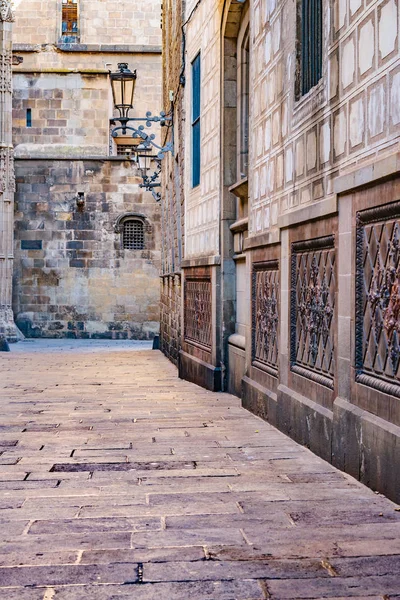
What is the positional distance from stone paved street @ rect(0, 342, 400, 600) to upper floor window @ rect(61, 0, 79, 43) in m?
29.0

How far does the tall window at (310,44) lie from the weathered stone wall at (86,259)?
1851 centimetres

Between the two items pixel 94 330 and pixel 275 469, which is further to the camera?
pixel 94 330

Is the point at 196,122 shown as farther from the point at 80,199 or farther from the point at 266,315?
the point at 80,199

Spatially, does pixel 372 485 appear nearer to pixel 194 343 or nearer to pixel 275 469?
pixel 275 469

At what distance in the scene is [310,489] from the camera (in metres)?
4.97

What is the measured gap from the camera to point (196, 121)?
13078mm

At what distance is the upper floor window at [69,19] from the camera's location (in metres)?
34.7

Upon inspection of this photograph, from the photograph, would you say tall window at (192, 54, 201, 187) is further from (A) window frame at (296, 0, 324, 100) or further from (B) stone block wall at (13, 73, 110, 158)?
(B) stone block wall at (13, 73, 110, 158)

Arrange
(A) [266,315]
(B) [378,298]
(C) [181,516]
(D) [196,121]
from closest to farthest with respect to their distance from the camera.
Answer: (C) [181,516] < (B) [378,298] < (A) [266,315] < (D) [196,121]

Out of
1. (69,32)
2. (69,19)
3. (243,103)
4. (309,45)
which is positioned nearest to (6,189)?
(69,32)

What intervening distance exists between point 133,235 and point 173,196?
8.93m

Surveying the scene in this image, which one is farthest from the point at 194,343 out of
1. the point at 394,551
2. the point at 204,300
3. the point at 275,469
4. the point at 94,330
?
the point at 94,330

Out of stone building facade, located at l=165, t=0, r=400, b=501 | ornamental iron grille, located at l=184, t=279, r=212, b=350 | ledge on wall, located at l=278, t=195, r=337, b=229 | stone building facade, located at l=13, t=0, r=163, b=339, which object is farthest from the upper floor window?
ledge on wall, located at l=278, t=195, r=337, b=229

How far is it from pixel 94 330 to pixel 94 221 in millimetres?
3206
